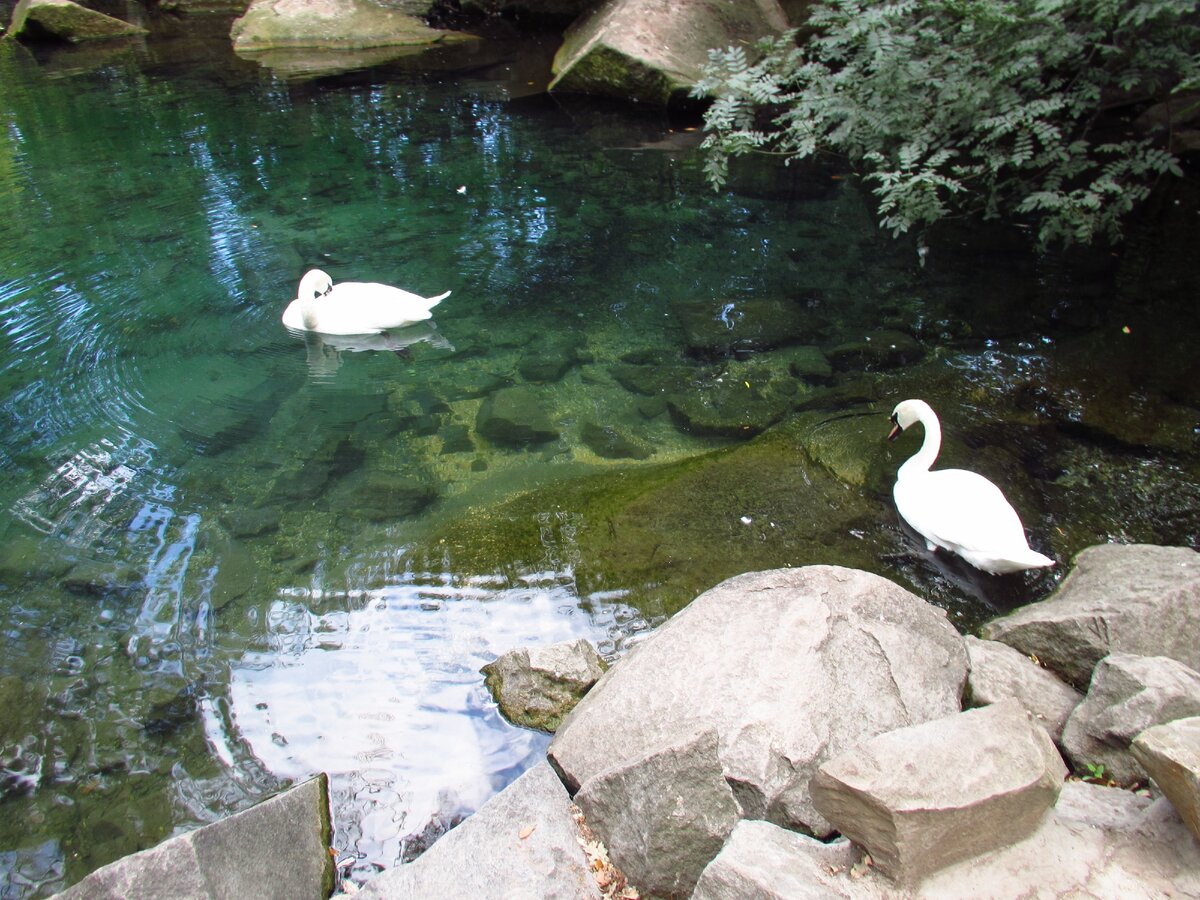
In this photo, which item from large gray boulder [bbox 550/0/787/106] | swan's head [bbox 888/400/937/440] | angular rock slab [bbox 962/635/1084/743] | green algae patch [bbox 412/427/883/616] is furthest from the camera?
large gray boulder [bbox 550/0/787/106]

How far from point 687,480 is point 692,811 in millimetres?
1986

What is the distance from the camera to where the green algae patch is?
3.46 metres

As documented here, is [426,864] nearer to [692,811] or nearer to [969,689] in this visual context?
[692,811]

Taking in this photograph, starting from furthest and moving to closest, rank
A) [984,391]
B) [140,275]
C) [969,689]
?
[140,275] → [984,391] → [969,689]

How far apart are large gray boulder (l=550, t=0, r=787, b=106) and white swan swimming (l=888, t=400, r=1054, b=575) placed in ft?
22.0

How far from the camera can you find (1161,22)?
491 cm

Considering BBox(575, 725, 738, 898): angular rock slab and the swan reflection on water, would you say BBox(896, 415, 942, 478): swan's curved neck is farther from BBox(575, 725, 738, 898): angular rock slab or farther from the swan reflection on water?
the swan reflection on water

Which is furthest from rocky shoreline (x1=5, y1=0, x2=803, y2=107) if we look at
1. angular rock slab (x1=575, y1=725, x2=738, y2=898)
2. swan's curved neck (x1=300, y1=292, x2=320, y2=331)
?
angular rock slab (x1=575, y1=725, x2=738, y2=898)

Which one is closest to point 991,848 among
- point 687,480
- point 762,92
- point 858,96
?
point 687,480

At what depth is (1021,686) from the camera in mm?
2551

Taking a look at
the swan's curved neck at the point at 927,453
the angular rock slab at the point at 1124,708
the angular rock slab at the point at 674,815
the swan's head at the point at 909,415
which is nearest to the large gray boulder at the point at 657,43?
the swan's head at the point at 909,415

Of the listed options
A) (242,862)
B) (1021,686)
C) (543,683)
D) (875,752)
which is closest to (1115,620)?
(1021,686)

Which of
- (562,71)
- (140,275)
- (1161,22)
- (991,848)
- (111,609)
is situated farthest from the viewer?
(562,71)

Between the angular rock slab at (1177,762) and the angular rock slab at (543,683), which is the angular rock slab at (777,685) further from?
the angular rock slab at (1177,762)
